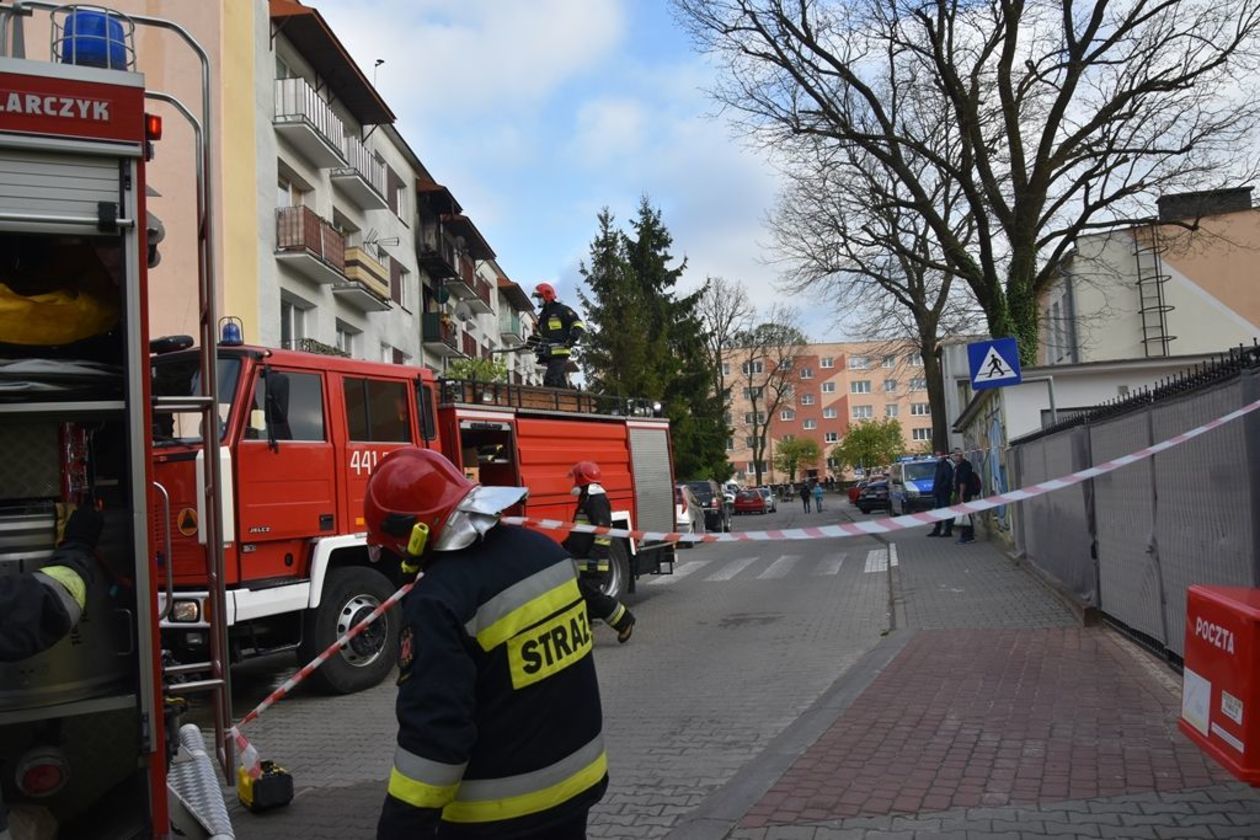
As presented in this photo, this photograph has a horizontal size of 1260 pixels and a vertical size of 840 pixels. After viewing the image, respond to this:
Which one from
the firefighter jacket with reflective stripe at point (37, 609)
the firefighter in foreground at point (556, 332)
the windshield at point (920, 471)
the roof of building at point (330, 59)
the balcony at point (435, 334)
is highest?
the roof of building at point (330, 59)

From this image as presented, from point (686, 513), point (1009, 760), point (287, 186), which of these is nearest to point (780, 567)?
point (686, 513)

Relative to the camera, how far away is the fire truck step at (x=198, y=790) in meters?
3.85

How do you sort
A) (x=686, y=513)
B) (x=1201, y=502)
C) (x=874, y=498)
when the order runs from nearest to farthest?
(x=1201, y=502)
(x=686, y=513)
(x=874, y=498)

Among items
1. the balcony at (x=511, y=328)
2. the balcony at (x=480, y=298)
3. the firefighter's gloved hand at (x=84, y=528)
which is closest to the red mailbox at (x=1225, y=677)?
the firefighter's gloved hand at (x=84, y=528)

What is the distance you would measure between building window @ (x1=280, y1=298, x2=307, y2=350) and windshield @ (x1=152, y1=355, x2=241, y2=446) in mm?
15228

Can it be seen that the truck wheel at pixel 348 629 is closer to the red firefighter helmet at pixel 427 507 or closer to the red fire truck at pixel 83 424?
the red fire truck at pixel 83 424

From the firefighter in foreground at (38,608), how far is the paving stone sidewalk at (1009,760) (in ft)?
9.20

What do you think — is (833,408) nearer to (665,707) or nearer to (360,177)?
(360,177)

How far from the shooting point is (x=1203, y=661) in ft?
11.6

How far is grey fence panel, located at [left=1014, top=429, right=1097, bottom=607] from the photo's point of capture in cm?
988

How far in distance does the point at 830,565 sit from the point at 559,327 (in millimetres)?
7386

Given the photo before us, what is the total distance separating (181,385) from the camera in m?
7.45

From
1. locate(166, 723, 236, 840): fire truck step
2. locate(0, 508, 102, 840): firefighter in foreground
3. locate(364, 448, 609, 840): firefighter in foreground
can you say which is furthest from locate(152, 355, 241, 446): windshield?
locate(364, 448, 609, 840): firefighter in foreground

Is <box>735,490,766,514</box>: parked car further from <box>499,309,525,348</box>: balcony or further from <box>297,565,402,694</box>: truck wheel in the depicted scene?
<box>297,565,402,694</box>: truck wheel
